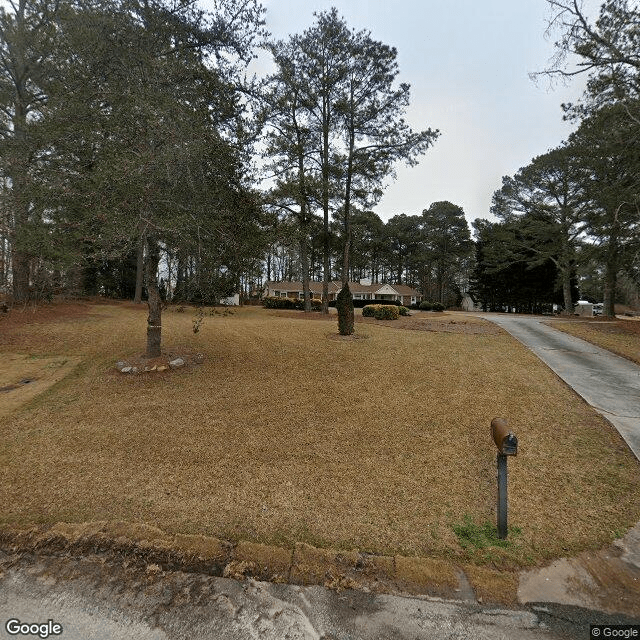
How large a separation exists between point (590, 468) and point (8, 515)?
584 cm

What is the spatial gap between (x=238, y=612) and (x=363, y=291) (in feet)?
146

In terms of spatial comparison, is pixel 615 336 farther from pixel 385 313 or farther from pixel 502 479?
pixel 502 479

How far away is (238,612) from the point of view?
2.14m

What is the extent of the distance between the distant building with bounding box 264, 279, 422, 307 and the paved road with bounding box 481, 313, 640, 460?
3425 cm

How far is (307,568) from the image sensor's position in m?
2.52

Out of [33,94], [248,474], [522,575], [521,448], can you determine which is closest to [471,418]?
[521,448]

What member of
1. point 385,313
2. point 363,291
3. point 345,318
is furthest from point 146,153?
point 363,291

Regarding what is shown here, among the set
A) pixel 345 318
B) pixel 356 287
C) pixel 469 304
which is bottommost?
pixel 345 318

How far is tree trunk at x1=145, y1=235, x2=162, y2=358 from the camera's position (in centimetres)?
644

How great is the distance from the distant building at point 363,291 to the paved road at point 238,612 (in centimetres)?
4309

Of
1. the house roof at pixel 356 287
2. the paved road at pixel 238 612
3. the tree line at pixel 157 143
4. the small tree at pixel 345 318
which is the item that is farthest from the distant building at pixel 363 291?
the paved road at pixel 238 612

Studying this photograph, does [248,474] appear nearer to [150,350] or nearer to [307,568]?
[307,568]

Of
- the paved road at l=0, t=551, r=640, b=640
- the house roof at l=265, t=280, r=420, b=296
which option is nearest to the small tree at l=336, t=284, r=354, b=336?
the paved road at l=0, t=551, r=640, b=640

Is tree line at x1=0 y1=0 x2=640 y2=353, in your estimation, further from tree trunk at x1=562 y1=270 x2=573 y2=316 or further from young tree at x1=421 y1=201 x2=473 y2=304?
A: young tree at x1=421 y1=201 x2=473 y2=304
